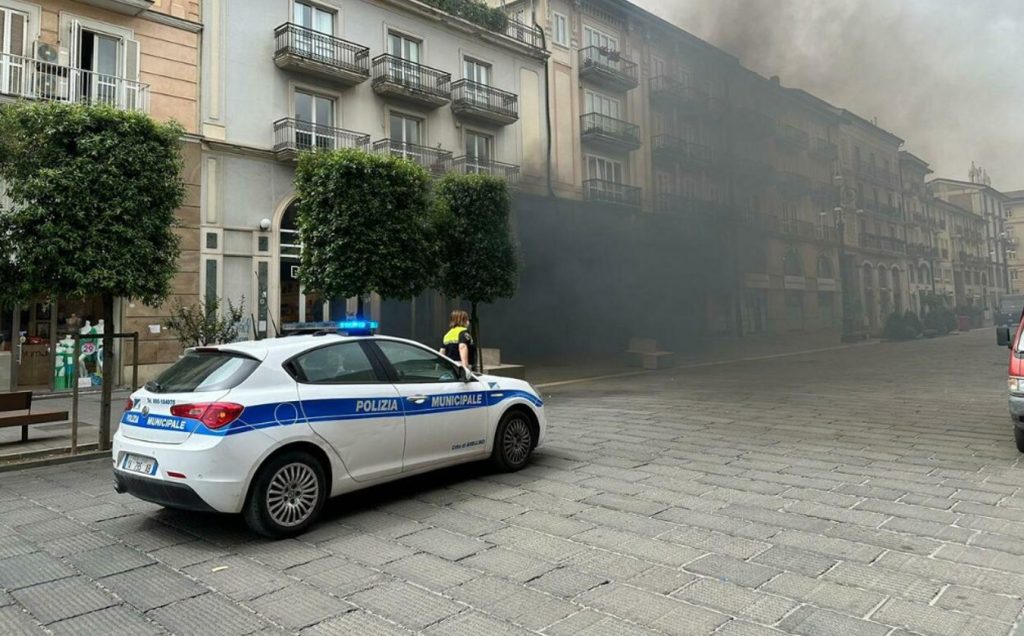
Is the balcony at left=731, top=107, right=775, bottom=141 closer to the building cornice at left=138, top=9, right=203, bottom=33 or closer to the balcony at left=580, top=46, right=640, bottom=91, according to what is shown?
→ the balcony at left=580, top=46, right=640, bottom=91

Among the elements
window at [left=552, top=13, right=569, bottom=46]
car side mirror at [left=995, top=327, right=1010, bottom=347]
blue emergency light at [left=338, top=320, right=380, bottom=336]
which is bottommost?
car side mirror at [left=995, top=327, right=1010, bottom=347]

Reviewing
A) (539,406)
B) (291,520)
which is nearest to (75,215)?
(291,520)

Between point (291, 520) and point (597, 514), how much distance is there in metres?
1.93

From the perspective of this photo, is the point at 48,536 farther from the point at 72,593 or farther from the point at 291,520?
the point at 291,520

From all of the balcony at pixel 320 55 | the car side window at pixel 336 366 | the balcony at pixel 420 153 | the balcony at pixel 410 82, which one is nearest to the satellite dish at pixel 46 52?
the balcony at pixel 320 55

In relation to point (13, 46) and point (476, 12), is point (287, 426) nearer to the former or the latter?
point (13, 46)

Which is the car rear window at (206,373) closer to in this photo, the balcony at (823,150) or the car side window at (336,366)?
the car side window at (336,366)

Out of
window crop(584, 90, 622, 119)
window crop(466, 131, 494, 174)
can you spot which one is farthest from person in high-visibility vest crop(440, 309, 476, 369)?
window crop(584, 90, 622, 119)

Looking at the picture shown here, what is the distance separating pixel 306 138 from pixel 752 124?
11.1 meters

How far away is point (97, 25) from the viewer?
12.1 meters

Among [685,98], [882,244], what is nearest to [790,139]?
[685,98]

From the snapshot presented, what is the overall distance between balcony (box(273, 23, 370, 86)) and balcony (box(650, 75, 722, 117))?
314 inches

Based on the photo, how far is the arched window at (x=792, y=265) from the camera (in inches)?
869

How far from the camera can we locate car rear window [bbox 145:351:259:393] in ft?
11.9
